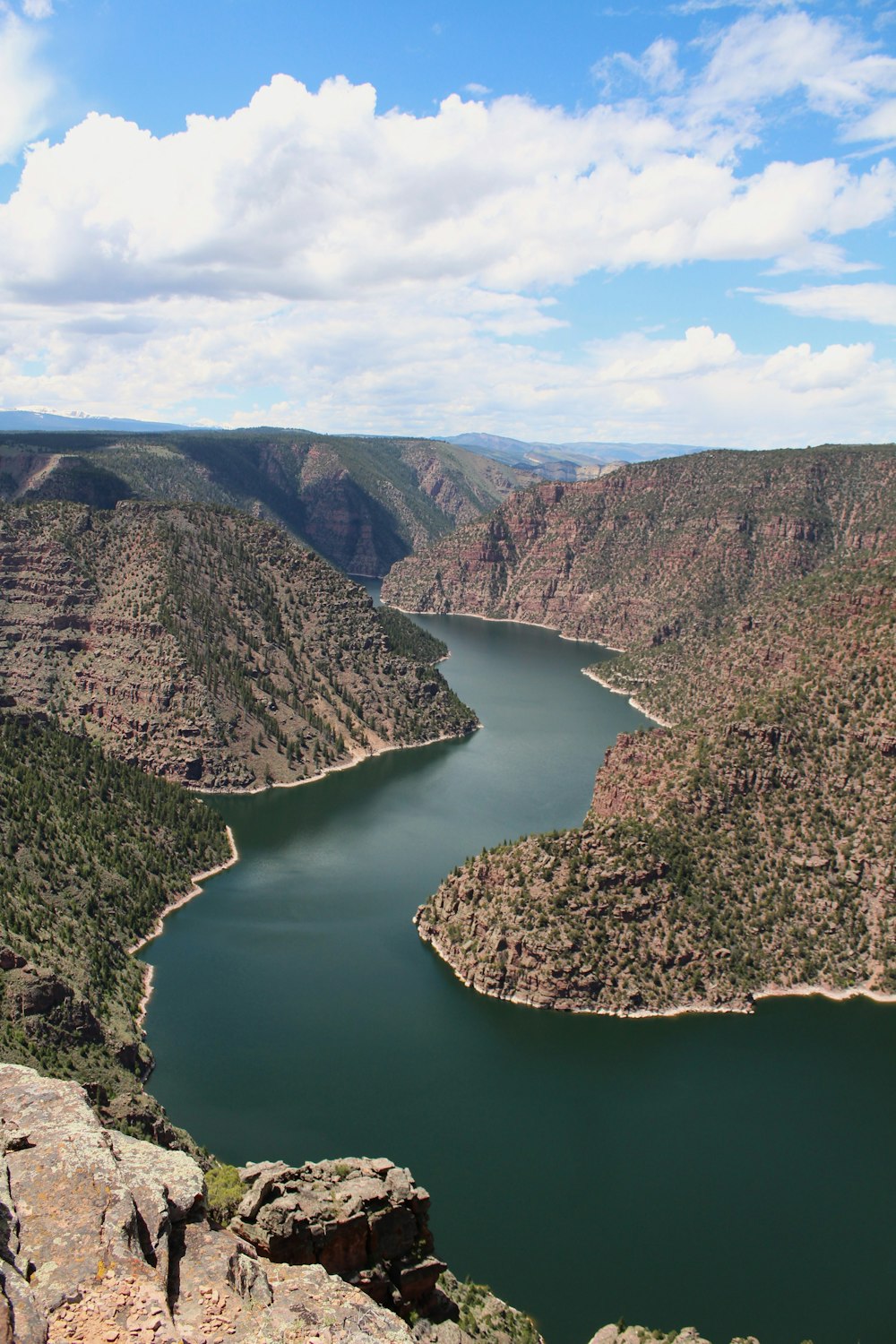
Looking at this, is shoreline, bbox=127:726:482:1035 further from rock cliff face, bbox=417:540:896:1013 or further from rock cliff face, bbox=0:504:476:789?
rock cliff face, bbox=417:540:896:1013

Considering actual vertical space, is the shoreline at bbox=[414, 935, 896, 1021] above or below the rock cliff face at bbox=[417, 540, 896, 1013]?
below

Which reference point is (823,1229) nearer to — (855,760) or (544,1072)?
(544,1072)

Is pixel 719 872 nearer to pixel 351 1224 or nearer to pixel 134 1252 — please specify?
pixel 351 1224

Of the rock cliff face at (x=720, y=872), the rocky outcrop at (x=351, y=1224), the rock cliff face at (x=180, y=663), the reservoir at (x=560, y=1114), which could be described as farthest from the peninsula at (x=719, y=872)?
the rock cliff face at (x=180, y=663)

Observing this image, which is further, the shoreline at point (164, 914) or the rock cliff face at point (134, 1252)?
the shoreline at point (164, 914)

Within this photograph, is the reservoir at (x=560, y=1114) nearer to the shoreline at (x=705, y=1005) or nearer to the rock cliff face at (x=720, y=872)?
the shoreline at (x=705, y=1005)

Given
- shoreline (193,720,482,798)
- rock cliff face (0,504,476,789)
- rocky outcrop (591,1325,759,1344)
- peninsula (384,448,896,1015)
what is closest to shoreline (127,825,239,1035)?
shoreline (193,720,482,798)

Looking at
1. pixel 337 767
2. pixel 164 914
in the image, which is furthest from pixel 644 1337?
pixel 337 767
